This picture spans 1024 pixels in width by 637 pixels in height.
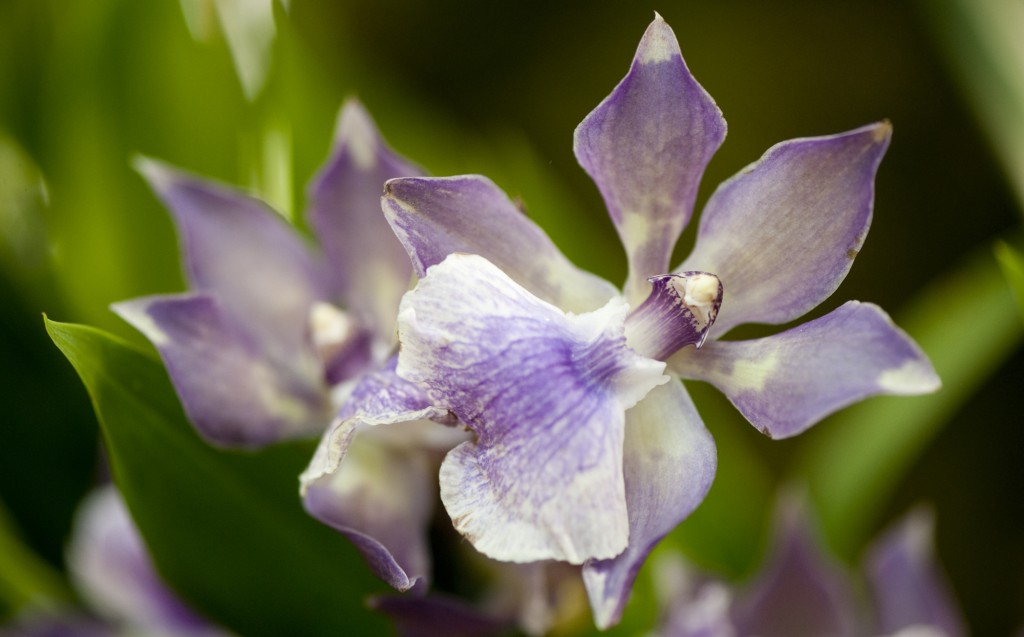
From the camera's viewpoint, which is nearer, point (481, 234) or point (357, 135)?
point (481, 234)

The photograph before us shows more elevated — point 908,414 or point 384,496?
point 384,496

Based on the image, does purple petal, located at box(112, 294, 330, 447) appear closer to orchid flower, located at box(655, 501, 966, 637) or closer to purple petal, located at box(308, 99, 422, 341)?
purple petal, located at box(308, 99, 422, 341)

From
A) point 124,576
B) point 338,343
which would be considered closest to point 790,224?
point 338,343

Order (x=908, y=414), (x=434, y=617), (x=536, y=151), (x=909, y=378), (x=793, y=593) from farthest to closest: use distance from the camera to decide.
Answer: (x=536, y=151)
(x=908, y=414)
(x=793, y=593)
(x=434, y=617)
(x=909, y=378)

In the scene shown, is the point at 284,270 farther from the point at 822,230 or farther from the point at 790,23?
the point at 790,23

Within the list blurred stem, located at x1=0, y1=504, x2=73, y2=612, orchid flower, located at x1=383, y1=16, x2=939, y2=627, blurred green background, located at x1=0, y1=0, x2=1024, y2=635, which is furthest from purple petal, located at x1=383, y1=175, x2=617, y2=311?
blurred stem, located at x1=0, y1=504, x2=73, y2=612

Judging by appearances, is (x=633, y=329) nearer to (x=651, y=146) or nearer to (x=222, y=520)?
(x=651, y=146)

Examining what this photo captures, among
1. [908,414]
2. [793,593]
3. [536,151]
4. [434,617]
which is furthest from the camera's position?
Result: [536,151]

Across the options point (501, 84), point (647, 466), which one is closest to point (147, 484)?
point (647, 466)
